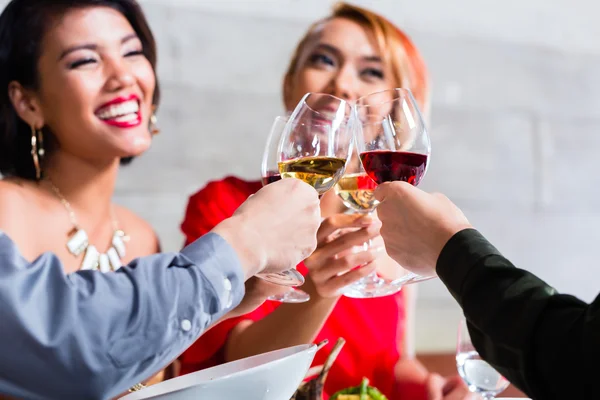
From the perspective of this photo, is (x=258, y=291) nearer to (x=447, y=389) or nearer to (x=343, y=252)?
(x=343, y=252)

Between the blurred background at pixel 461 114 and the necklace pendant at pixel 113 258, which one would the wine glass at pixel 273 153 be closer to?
the necklace pendant at pixel 113 258

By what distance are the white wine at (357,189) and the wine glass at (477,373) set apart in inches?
9.5

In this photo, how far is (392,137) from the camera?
98cm

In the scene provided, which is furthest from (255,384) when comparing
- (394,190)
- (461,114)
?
(461,114)

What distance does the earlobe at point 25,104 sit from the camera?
1.58m

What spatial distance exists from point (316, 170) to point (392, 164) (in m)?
0.10

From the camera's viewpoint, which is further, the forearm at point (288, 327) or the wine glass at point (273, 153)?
the forearm at point (288, 327)

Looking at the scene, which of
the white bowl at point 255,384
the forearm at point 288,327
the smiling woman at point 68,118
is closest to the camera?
the white bowl at point 255,384

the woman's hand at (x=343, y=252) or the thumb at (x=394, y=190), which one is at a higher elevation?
the thumb at (x=394, y=190)

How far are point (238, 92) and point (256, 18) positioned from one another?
0.27 metres

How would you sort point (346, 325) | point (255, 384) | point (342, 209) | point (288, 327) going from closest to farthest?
point (255, 384), point (288, 327), point (346, 325), point (342, 209)

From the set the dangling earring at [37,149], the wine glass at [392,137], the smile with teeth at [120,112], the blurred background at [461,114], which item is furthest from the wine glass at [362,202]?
the blurred background at [461,114]

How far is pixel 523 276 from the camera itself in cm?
70

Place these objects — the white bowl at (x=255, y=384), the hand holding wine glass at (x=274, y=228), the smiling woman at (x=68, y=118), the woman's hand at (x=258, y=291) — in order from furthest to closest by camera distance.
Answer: the smiling woman at (x=68, y=118), the woman's hand at (x=258, y=291), the hand holding wine glass at (x=274, y=228), the white bowl at (x=255, y=384)
